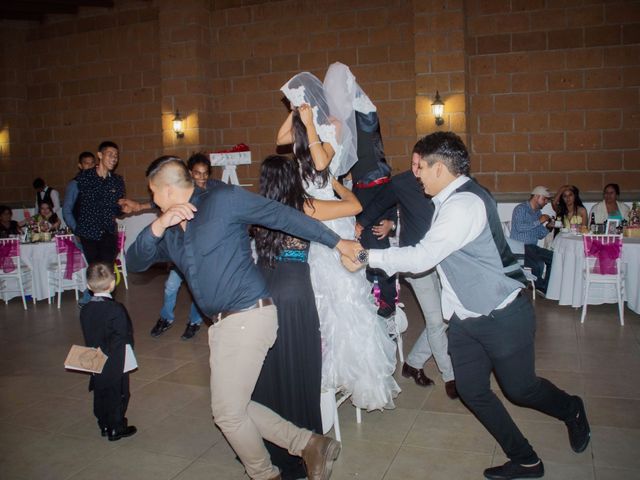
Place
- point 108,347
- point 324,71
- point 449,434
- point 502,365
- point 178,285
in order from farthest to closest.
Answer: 1. point 324,71
2. point 178,285
3. point 108,347
4. point 449,434
5. point 502,365

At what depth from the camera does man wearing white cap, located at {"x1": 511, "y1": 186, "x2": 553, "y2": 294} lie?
694cm

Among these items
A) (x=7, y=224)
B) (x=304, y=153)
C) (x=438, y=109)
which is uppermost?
(x=438, y=109)

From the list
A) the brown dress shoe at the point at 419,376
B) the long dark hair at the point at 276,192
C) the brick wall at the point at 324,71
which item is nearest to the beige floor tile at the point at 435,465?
the brown dress shoe at the point at 419,376

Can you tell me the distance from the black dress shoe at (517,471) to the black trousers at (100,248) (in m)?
4.25

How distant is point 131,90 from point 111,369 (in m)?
8.34

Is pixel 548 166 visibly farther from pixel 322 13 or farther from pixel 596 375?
pixel 596 375

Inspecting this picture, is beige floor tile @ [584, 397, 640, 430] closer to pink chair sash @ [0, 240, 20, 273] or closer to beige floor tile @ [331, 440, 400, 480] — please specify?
beige floor tile @ [331, 440, 400, 480]

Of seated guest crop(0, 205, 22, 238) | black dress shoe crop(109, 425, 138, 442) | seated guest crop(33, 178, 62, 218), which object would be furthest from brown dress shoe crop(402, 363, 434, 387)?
seated guest crop(33, 178, 62, 218)

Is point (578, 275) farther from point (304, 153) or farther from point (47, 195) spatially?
point (47, 195)

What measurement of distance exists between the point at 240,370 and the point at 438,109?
6.68 meters

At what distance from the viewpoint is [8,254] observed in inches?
280

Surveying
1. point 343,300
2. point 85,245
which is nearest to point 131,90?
point 85,245

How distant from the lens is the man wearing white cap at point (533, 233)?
22.8 feet

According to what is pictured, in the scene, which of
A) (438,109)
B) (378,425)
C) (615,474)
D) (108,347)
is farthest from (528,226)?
(108,347)
